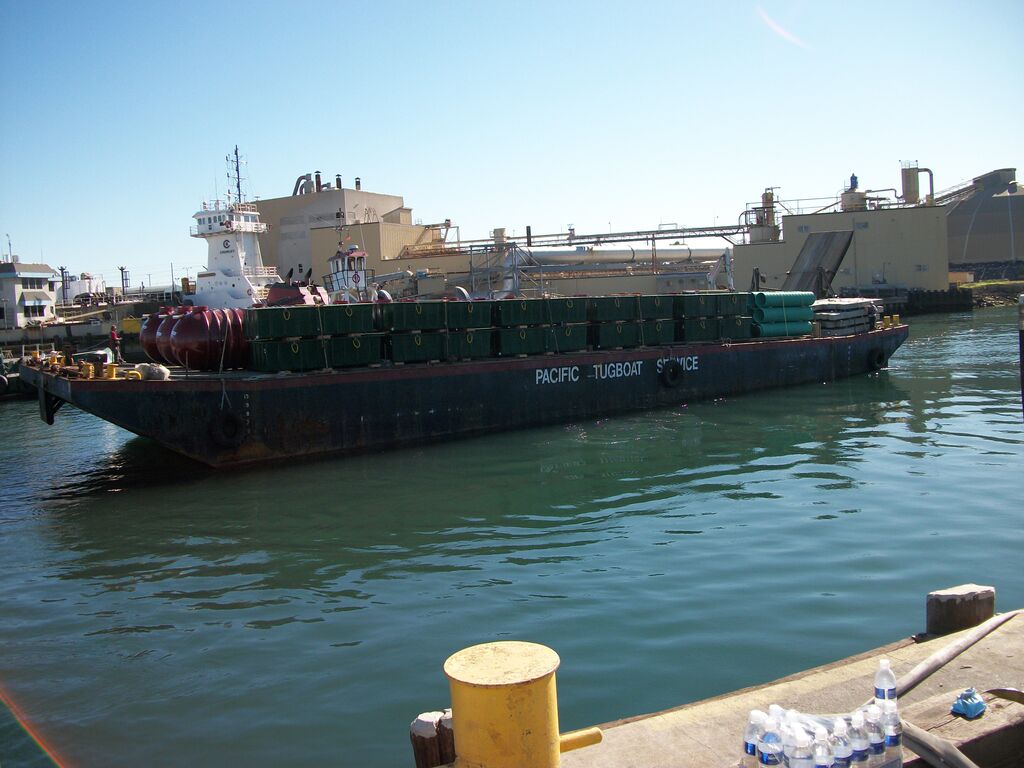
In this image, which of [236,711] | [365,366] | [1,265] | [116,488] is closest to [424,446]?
[365,366]

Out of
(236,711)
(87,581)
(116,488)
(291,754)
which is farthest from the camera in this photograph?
(116,488)

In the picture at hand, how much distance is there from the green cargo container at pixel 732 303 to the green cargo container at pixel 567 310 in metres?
6.40

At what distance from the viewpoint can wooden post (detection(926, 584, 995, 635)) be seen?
6.84m

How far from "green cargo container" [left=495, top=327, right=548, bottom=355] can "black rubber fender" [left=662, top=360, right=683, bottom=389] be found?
4.65 meters

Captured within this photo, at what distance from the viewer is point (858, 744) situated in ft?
13.9

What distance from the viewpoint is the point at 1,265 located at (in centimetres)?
6506

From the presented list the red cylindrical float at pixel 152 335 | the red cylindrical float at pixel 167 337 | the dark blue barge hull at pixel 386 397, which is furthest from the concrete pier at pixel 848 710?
the red cylindrical float at pixel 152 335

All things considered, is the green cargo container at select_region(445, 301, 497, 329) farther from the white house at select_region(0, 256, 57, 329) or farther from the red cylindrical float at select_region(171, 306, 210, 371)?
the white house at select_region(0, 256, 57, 329)

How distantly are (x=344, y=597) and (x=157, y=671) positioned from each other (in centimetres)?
237

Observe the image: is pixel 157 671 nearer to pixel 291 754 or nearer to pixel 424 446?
pixel 291 754

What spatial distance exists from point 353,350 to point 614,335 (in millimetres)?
9033

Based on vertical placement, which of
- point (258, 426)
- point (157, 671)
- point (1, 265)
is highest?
point (1, 265)

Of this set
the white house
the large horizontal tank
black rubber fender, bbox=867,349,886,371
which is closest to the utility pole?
the white house

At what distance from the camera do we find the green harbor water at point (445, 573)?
7.43 metres
